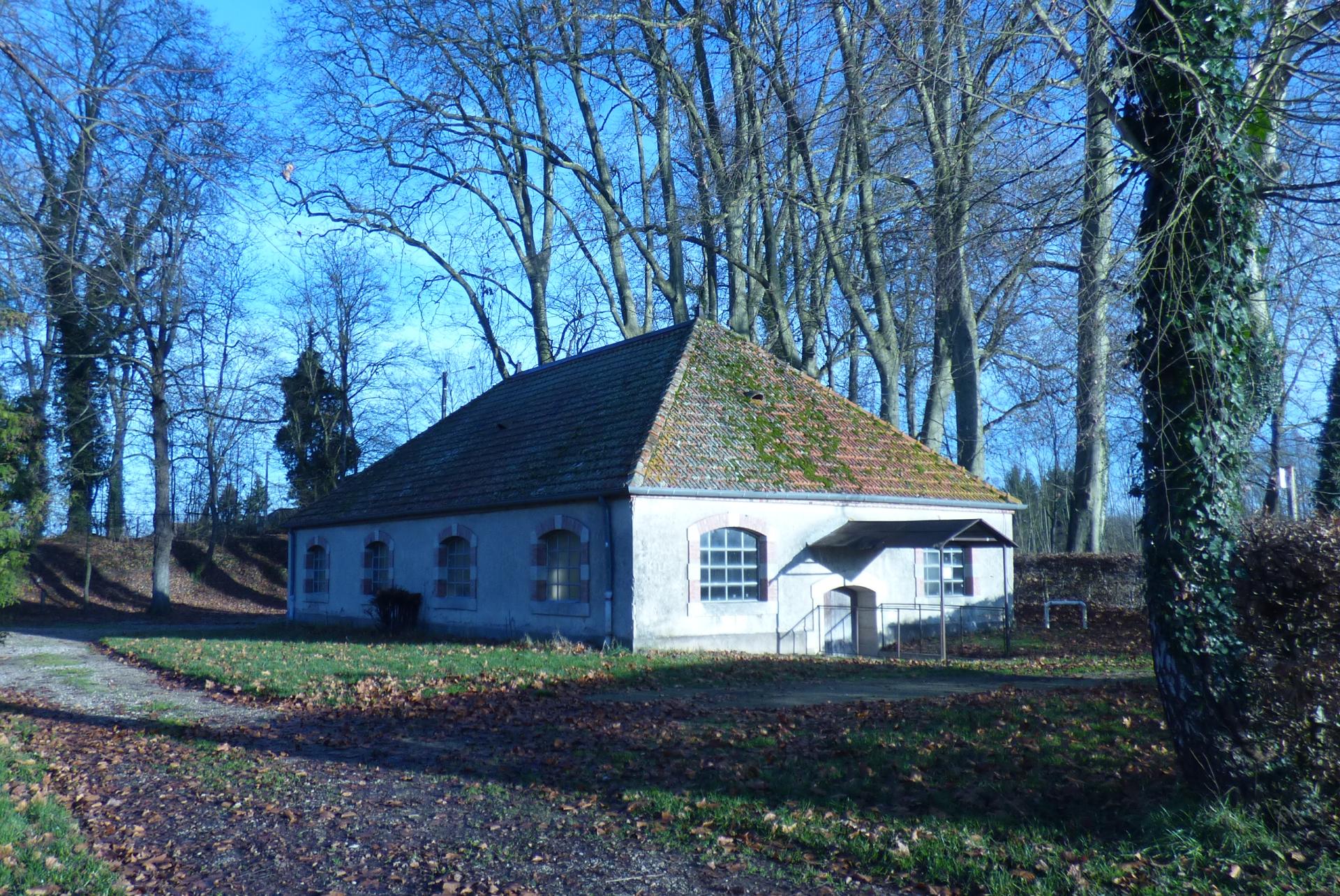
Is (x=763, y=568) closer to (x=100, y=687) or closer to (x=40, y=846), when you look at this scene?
(x=100, y=687)

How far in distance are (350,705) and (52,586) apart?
29729 mm

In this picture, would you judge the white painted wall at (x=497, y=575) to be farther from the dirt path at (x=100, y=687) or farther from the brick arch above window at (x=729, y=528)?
the dirt path at (x=100, y=687)

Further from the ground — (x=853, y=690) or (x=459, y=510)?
(x=459, y=510)

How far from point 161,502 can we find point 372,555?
11.6 metres

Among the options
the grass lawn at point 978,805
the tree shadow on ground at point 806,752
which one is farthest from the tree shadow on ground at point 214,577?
the grass lawn at point 978,805

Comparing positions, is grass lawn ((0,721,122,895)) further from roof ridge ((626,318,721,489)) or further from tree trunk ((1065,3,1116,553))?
roof ridge ((626,318,721,489))

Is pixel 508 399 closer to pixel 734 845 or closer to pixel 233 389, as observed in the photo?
pixel 233 389

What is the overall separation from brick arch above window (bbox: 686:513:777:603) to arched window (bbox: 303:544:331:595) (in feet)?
43.2

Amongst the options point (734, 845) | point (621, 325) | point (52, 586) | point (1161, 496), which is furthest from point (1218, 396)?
point (52, 586)

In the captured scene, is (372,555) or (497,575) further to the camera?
(372,555)

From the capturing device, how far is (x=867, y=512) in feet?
66.6

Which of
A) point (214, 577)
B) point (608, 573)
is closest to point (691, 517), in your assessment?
point (608, 573)

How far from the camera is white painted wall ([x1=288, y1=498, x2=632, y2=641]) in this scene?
17859 millimetres

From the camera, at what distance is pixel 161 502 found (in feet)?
109
